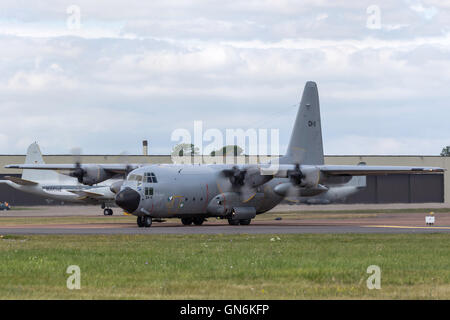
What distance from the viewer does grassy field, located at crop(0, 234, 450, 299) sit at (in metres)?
16.4

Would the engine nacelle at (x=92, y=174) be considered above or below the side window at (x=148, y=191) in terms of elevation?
above

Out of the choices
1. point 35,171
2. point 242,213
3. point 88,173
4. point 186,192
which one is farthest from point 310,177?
point 35,171

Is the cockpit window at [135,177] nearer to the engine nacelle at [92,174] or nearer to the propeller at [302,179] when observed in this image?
the engine nacelle at [92,174]

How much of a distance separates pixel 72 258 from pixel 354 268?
947 centimetres

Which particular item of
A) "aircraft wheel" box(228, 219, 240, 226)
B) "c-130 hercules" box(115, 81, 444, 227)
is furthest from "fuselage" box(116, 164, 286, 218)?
"aircraft wheel" box(228, 219, 240, 226)

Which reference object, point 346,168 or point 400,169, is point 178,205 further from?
point 400,169

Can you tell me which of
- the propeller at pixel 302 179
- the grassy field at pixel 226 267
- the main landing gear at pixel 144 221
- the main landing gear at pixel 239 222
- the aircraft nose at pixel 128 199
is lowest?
the main landing gear at pixel 239 222

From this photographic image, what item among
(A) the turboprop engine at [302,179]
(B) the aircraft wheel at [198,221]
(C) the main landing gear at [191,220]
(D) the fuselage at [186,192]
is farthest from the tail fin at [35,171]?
(A) the turboprop engine at [302,179]

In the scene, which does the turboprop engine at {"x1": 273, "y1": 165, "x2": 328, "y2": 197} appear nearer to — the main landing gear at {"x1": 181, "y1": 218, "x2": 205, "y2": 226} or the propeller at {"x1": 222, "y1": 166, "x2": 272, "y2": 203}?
the propeller at {"x1": 222, "y1": 166, "x2": 272, "y2": 203}

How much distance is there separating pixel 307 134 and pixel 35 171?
124ft

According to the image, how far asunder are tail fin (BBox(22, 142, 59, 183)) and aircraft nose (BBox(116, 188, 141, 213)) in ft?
125

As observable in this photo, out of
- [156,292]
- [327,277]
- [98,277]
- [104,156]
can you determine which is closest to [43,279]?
[98,277]

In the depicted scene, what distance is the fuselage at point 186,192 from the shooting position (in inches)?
1725

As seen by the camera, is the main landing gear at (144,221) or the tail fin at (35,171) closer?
the main landing gear at (144,221)
